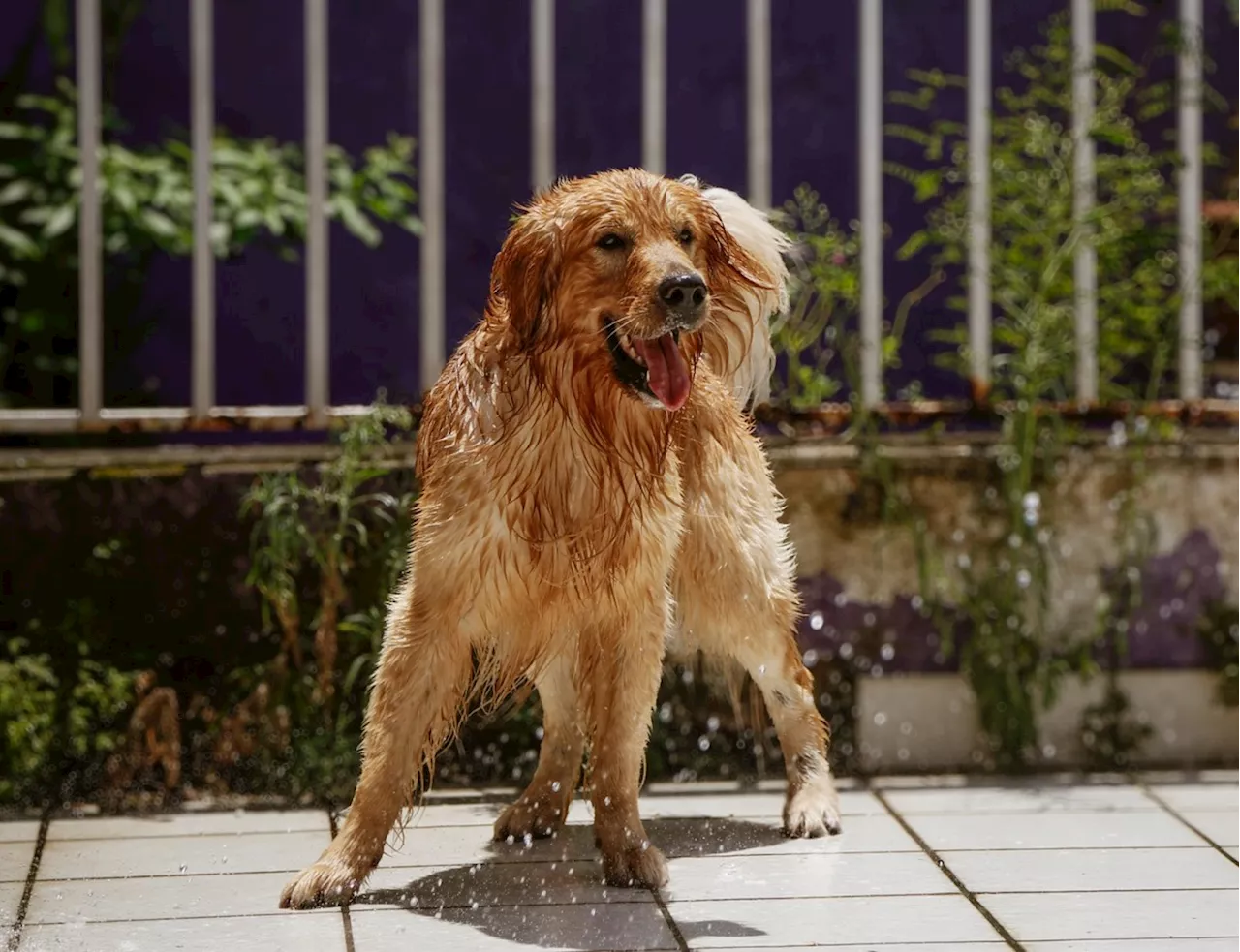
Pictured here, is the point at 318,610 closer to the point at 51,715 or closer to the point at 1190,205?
the point at 51,715

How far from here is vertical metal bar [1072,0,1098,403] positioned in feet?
19.2

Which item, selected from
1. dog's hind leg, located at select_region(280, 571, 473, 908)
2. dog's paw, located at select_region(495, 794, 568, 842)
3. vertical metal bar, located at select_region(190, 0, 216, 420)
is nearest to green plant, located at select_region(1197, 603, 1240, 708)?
dog's paw, located at select_region(495, 794, 568, 842)

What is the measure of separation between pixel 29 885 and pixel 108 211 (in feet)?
8.64

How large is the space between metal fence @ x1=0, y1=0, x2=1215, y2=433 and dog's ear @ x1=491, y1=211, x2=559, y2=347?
1.65m

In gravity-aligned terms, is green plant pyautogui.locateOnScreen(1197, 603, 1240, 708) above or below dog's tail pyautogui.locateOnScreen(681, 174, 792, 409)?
below

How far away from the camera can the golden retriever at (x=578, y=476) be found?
3945 mm

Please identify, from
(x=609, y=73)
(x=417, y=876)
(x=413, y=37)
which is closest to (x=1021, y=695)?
(x=417, y=876)

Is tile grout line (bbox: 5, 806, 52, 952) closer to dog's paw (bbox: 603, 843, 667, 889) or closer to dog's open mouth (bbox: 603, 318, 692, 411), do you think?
dog's paw (bbox: 603, 843, 667, 889)

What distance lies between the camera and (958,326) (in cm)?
671

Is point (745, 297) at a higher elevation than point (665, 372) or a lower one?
higher

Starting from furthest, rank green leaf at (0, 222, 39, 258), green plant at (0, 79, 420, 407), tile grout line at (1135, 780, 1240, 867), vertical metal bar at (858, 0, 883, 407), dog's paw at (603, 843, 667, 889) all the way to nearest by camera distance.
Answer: green plant at (0, 79, 420, 407) → green leaf at (0, 222, 39, 258) → vertical metal bar at (858, 0, 883, 407) → tile grout line at (1135, 780, 1240, 867) → dog's paw at (603, 843, 667, 889)

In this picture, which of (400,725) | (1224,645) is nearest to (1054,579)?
(1224,645)

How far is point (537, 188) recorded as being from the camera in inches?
219

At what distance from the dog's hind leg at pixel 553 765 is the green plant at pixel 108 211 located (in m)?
2.06
